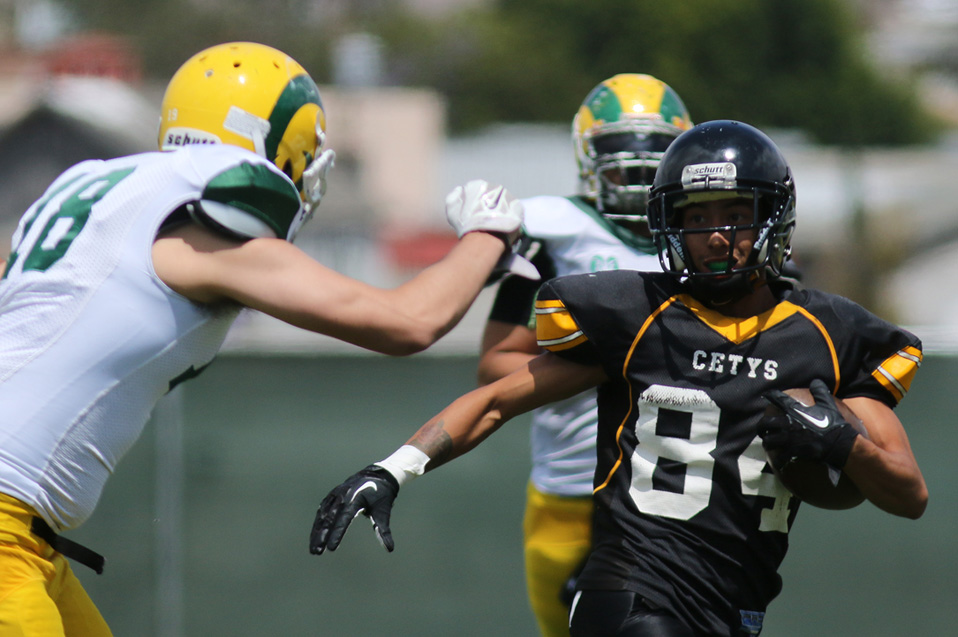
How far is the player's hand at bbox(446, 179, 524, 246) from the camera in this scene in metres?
2.67

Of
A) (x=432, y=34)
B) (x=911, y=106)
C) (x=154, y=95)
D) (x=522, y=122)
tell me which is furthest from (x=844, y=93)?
(x=154, y=95)

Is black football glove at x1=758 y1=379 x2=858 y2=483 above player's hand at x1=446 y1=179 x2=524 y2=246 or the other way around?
the other way around

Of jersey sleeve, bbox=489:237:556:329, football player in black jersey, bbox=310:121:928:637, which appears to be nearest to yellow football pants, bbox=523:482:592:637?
jersey sleeve, bbox=489:237:556:329

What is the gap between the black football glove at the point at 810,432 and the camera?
7.41 feet

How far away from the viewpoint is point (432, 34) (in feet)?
175

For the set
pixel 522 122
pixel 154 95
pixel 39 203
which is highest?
pixel 39 203

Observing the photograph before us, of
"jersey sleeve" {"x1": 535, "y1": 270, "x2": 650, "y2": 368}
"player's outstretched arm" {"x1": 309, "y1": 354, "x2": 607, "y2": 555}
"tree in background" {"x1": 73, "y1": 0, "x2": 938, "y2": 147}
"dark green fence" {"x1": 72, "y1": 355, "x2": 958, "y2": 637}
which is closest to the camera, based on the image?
"player's outstretched arm" {"x1": 309, "y1": 354, "x2": 607, "y2": 555}

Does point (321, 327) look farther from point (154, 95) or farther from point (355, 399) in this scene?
point (154, 95)

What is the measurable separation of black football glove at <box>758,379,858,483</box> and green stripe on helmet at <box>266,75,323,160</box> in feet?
3.97

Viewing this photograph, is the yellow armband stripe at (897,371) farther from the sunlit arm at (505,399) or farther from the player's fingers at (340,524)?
the player's fingers at (340,524)

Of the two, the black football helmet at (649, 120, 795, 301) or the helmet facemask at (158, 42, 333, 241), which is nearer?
the black football helmet at (649, 120, 795, 301)

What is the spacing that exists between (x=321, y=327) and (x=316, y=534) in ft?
1.36

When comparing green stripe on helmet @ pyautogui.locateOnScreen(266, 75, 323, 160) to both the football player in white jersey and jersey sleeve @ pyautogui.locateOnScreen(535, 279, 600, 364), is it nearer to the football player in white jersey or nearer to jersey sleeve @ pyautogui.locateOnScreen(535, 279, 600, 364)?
the football player in white jersey

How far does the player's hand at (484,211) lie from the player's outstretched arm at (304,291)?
0.73 ft
